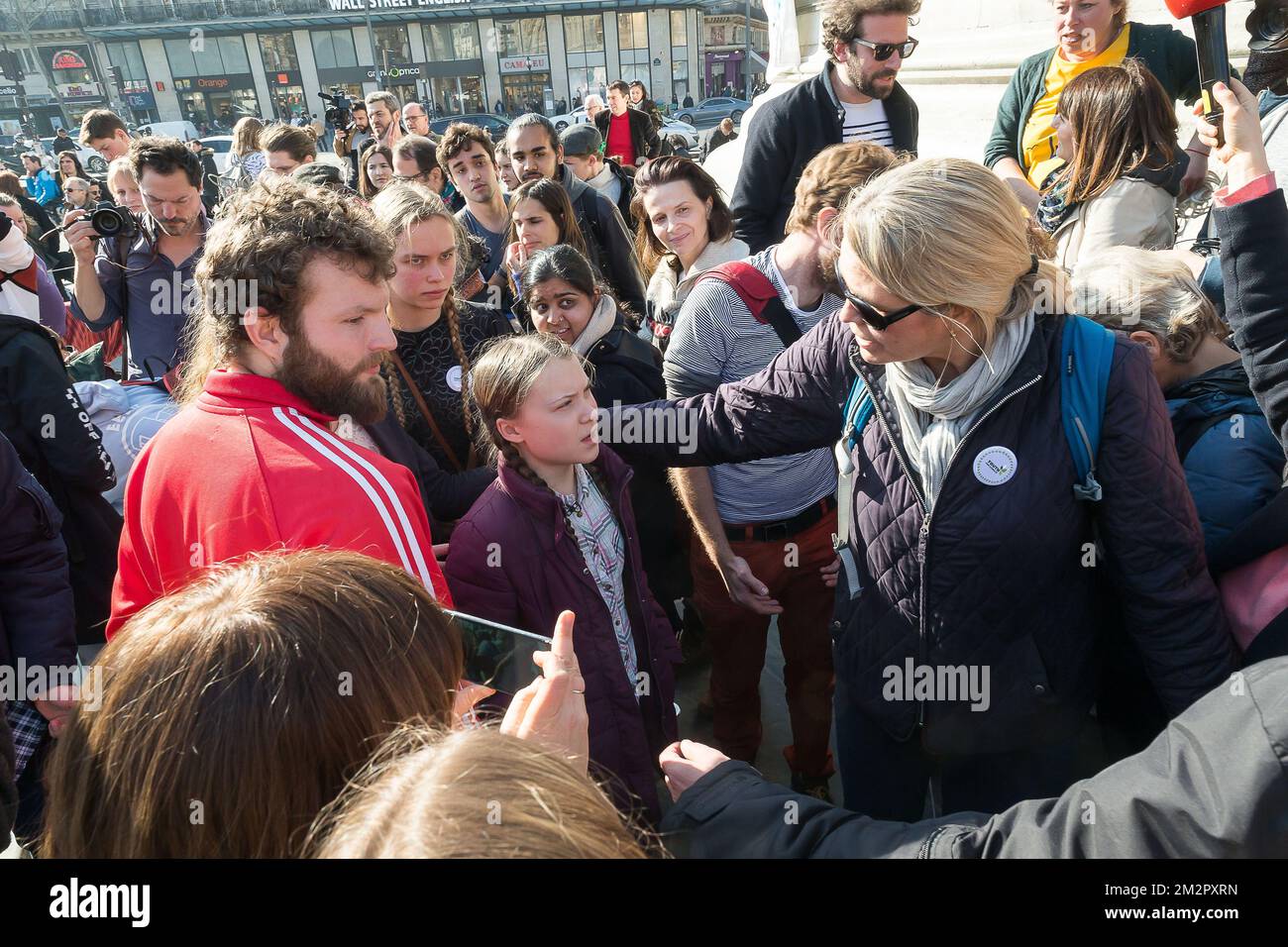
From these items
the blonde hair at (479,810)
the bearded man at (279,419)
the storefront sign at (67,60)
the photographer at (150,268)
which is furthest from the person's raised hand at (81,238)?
the storefront sign at (67,60)

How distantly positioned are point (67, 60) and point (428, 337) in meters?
59.1

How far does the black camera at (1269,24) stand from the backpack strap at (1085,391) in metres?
1.40

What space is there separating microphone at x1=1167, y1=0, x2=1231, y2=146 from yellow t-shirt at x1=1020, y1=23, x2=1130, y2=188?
1.56 metres

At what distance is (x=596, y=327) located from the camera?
2.87 metres

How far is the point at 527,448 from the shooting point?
2.10 m

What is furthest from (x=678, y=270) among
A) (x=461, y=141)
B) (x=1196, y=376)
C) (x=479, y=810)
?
(x=479, y=810)

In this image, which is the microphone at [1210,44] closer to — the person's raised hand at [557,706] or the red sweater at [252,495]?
the person's raised hand at [557,706]

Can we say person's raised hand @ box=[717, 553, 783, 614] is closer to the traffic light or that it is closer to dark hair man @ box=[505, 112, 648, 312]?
dark hair man @ box=[505, 112, 648, 312]

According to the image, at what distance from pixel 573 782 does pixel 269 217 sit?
1387mm

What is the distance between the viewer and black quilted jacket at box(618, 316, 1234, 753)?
1.54 metres

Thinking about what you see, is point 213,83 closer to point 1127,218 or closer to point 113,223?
point 113,223
